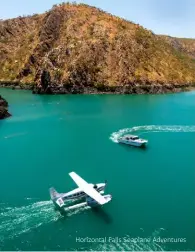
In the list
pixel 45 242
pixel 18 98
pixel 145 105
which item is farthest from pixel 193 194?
pixel 18 98

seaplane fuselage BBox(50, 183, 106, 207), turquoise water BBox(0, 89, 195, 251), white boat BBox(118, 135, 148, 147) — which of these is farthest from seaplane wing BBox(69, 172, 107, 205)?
white boat BBox(118, 135, 148, 147)

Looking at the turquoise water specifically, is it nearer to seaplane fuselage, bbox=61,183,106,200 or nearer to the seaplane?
the seaplane

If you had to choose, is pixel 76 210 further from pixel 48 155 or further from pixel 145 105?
pixel 145 105

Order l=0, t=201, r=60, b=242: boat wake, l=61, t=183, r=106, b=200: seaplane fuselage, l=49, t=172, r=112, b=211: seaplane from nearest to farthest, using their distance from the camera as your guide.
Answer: l=0, t=201, r=60, b=242: boat wake → l=49, t=172, r=112, b=211: seaplane → l=61, t=183, r=106, b=200: seaplane fuselage

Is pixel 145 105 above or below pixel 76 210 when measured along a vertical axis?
above

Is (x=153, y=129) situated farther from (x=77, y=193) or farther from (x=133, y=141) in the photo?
(x=77, y=193)

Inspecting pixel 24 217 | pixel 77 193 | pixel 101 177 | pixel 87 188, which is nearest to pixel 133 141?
pixel 101 177

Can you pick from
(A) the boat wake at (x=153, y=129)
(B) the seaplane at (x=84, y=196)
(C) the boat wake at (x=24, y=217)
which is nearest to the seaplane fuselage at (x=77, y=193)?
(B) the seaplane at (x=84, y=196)
